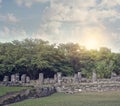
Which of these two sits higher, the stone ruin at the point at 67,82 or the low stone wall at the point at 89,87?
the stone ruin at the point at 67,82

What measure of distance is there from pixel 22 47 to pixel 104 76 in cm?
1753

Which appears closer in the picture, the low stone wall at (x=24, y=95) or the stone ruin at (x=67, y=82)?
the low stone wall at (x=24, y=95)

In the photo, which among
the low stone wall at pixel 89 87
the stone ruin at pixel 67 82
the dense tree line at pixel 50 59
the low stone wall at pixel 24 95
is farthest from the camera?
the dense tree line at pixel 50 59

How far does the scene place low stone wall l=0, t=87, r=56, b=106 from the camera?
38.6m

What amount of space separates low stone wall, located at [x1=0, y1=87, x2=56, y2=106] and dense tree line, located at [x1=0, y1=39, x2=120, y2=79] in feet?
58.4

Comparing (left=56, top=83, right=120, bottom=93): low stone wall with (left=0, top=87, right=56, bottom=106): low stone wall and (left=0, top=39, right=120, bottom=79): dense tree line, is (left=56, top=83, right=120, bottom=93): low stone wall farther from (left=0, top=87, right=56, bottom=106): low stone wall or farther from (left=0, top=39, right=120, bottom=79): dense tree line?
(left=0, top=39, right=120, bottom=79): dense tree line

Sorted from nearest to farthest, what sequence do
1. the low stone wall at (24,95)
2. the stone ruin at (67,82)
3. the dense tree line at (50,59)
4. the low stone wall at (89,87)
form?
the low stone wall at (24,95) < the low stone wall at (89,87) < the stone ruin at (67,82) < the dense tree line at (50,59)

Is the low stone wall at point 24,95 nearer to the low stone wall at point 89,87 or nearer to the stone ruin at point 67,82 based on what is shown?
the low stone wall at point 89,87

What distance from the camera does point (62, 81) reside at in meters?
64.9

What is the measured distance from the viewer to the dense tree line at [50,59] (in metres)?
73.0

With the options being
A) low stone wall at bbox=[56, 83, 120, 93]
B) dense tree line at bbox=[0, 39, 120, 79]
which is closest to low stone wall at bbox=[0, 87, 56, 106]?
low stone wall at bbox=[56, 83, 120, 93]

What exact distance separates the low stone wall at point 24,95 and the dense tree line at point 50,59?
58.4ft

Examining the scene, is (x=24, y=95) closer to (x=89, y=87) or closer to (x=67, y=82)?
(x=89, y=87)

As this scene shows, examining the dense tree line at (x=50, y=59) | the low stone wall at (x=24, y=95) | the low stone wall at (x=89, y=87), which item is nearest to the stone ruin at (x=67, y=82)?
the low stone wall at (x=89, y=87)
